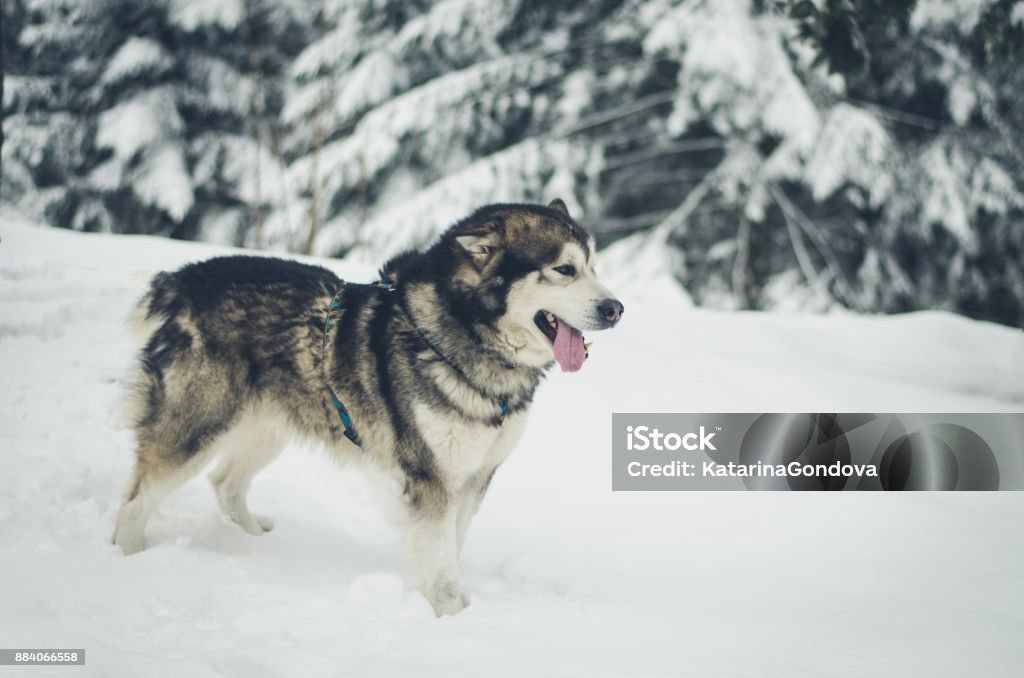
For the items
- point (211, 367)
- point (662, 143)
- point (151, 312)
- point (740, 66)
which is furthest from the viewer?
point (662, 143)

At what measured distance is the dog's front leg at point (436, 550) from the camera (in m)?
2.97

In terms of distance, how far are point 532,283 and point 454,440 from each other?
70cm

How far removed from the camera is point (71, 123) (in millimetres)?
14594

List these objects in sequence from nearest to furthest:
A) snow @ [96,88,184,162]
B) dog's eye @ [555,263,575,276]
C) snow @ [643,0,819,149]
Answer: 1. dog's eye @ [555,263,575,276]
2. snow @ [643,0,819,149]
3. snow @ [96,88,184,162]

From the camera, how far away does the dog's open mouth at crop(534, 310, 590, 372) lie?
9.46 ft

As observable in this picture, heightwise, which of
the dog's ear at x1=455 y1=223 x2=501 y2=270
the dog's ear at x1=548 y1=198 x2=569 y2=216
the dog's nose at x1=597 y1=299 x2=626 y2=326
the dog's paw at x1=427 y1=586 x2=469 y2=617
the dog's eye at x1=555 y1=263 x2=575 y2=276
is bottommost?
the dog's paw at x1=427 y1=586 x2=469 y2=617

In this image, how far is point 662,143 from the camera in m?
11.2

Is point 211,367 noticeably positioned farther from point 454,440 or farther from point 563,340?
point 563,340

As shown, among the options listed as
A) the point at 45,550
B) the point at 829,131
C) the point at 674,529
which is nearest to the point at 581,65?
the point at 829,131

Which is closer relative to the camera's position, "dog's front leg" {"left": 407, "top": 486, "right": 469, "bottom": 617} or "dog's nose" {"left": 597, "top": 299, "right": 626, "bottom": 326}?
"dog's nose" {"left": 597, "top": 299, "right": 626, "bottom": 326}

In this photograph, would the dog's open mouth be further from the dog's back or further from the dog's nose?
the dog's back

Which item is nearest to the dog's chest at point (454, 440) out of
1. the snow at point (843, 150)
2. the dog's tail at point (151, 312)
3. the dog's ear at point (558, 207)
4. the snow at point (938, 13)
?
the dog's ear at point (558, 207)

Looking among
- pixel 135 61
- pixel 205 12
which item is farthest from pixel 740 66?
pixel 135 61

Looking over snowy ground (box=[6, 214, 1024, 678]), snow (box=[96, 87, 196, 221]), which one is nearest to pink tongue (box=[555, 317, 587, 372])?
snowy ground (box=[6, 214, 1024, 678])
